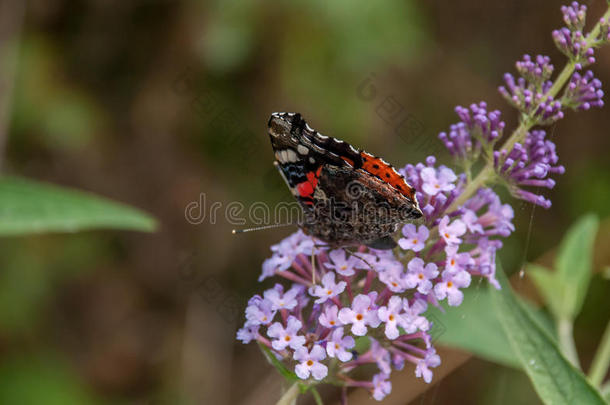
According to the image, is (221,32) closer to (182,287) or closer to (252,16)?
(252,16)

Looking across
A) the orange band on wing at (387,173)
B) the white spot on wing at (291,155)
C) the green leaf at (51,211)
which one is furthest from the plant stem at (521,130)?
the green leaf at (51,211)

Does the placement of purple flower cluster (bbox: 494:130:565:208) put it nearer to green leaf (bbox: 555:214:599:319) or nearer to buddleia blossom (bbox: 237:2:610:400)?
buddleia blossom (bbox: 237:2:610:400)

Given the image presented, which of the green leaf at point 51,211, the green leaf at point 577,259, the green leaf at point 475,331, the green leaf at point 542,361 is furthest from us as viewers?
the green leaf at point 475,331

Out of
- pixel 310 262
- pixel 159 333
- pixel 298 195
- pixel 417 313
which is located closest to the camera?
pixel 417 313

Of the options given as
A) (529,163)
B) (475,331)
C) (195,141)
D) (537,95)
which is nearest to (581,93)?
(537,95)

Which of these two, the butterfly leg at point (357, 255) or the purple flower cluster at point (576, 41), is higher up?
the purple flower cluster at point (576, 41)

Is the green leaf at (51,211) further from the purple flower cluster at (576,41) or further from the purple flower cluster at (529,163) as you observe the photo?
the purple flower cluster at (576,41)

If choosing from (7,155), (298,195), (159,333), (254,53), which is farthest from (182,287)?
(298,195)
